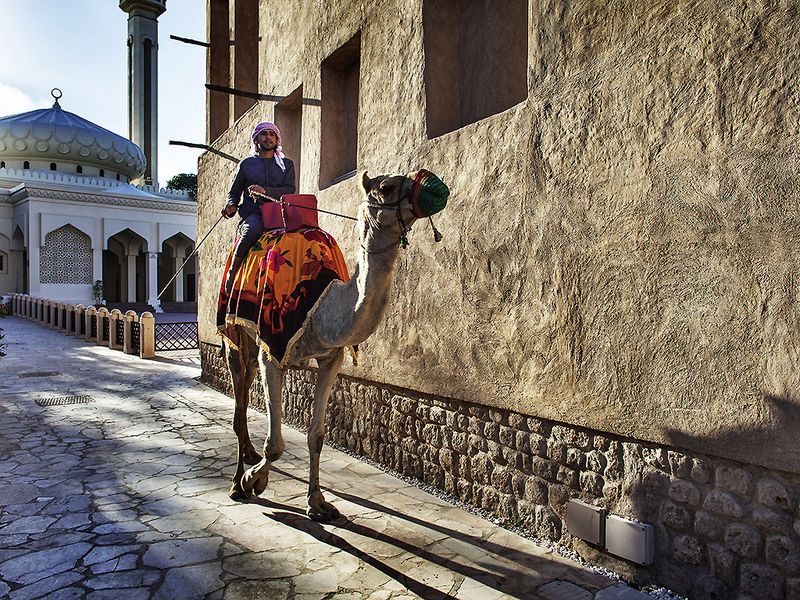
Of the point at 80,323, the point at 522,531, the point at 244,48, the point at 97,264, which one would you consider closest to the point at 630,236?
the point at 522,531

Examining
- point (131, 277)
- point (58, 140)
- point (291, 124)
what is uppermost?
point (58, 140)

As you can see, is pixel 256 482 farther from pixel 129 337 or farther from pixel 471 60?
pixel 129 337

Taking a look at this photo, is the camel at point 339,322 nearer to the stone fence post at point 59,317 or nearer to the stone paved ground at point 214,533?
the stone paved ground at point 214,533

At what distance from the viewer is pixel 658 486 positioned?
3.26 metres

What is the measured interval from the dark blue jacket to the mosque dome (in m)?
35.9

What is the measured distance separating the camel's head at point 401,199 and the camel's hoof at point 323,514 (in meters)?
2.04

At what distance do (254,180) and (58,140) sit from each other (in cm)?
3642

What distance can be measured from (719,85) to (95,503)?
193 inches

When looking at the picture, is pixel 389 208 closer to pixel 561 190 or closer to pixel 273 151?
pixel 561 190

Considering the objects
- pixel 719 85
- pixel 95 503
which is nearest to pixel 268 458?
pixel 95 503

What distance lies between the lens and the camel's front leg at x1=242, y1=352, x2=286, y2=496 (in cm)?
433

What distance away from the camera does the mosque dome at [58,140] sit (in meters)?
35.0

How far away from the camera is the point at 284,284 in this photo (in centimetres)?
438

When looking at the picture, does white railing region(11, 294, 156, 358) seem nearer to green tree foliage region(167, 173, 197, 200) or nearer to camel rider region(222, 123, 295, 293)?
camel rider region(222, 123, 295, 293)
